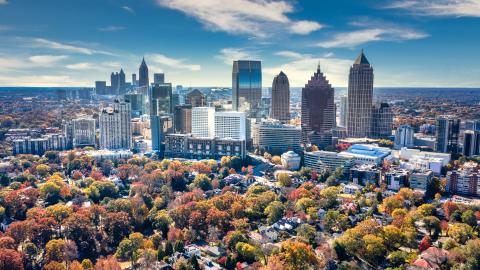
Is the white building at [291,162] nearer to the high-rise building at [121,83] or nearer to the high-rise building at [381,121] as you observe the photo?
the high-rise building at [381,121]

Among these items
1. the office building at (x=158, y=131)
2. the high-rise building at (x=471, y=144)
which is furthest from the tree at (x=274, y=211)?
the high-rise building at (x=471, y=144)

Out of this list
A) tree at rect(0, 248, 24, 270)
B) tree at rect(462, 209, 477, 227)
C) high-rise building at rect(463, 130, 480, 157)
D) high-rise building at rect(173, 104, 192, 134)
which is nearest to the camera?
tree at rect(0, 248, 24, 270)

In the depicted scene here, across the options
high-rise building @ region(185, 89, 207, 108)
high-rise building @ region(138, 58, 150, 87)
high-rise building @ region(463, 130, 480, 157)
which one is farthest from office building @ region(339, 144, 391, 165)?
high-rise building @ region(138, 58, 150, 87)

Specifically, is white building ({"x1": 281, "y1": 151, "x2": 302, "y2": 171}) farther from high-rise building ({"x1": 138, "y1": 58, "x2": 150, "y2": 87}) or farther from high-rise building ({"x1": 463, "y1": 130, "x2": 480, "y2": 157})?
high-rise building ({"x1": 138, "y1": 58, "x2": 150, "y2": 87})

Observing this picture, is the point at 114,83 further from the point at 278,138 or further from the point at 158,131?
the point at 278,138

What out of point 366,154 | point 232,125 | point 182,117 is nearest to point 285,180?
point 366,154
